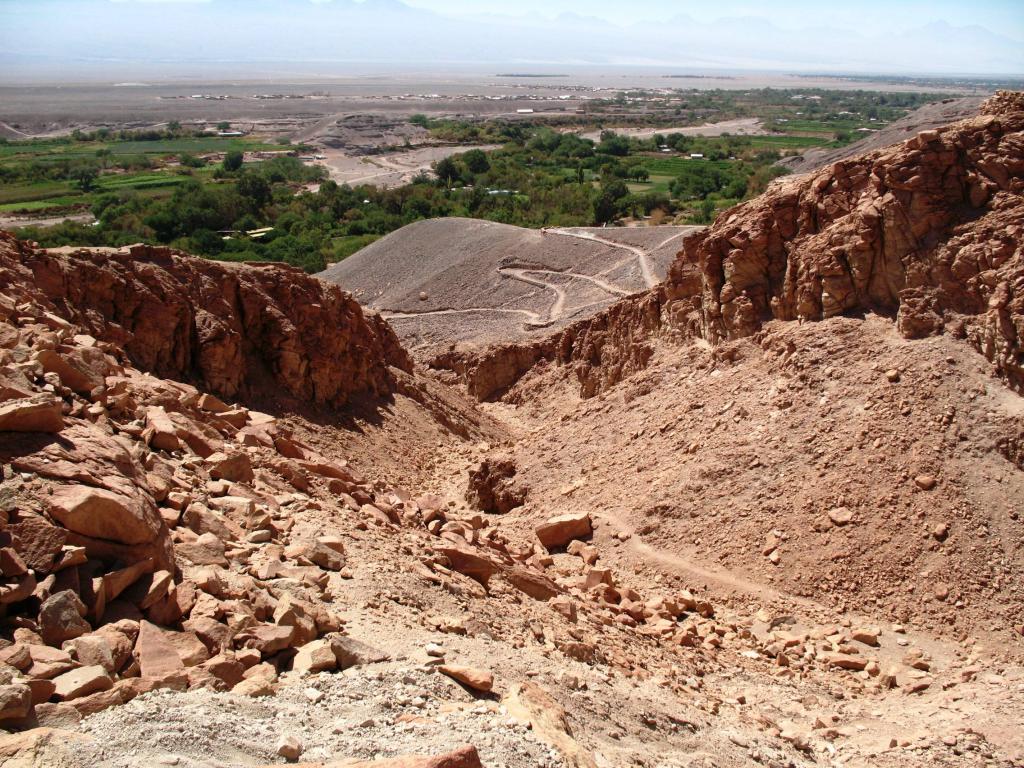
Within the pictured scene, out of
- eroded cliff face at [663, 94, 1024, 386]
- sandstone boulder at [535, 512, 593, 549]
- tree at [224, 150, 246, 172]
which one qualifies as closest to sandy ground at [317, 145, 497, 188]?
tree at [224, 150, 246, 172]

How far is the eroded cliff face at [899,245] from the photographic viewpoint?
1623cm

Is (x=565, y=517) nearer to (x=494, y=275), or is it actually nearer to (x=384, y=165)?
(x=494, y=275)

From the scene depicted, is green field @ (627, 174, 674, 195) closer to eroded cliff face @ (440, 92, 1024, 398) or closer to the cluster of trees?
the cluster of trees

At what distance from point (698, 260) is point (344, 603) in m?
16.3

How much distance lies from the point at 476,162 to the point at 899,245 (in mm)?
90696

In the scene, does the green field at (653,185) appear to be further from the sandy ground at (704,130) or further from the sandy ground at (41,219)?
the sandy ground at (704,130)

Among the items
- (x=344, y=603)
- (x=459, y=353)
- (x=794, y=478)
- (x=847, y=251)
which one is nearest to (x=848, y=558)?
(x=794, y=478)

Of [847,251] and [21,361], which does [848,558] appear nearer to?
[847,251]

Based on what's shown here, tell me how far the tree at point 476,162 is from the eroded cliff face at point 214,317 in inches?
3173

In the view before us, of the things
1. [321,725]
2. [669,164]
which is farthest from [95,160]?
[321,725]

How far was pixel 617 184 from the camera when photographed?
7838cm

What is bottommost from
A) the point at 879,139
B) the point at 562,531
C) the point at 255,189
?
the point at 562,531

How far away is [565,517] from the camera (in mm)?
17438

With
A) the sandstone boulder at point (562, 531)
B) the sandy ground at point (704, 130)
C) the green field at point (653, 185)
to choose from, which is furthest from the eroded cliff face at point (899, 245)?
the sandy ground at point (704, 130)
